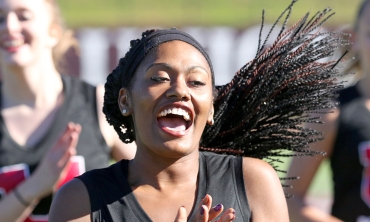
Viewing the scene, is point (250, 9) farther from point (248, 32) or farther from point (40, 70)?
point (40, 70)

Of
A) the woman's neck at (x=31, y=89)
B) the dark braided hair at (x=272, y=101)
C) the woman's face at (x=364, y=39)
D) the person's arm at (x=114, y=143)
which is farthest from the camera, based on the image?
the woman's face at (x=364, y=39)

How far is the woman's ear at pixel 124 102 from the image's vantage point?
292cm

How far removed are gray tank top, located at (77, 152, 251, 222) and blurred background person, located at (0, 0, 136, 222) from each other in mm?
1167

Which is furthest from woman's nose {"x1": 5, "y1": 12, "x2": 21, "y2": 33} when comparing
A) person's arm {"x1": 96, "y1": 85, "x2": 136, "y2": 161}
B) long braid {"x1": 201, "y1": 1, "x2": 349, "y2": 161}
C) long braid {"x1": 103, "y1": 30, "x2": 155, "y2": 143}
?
long braid {"x1": 201, "y1": 1, "x2": 349, "y2": 161}

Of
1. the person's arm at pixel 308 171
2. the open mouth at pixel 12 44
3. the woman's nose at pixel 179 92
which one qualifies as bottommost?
the person's arm at pixel 308 171

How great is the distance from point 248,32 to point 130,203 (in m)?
13.1

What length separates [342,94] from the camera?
15.1 feet

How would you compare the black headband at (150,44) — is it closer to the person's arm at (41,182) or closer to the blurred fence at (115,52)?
the person's arm at (41,182)

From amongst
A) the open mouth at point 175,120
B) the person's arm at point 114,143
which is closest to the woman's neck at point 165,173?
the open mouth at point 175,120

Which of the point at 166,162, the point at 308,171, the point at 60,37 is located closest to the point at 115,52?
the point at 60,37

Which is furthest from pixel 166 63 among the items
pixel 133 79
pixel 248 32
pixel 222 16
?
pixel 222 16

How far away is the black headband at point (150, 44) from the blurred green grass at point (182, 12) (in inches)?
553

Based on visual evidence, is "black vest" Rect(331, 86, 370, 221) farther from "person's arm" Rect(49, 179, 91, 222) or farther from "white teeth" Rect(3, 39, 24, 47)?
"person's arm" Rect(49, 179, 91, 222)

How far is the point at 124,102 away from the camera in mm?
2939
